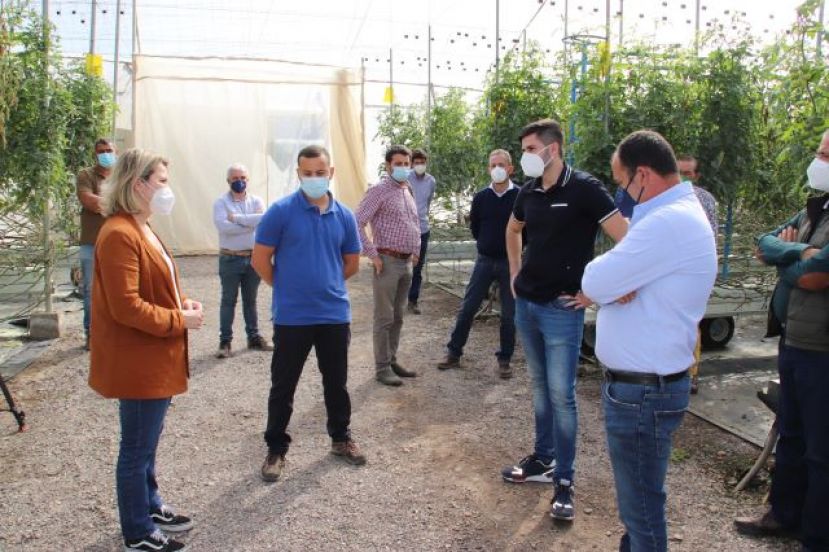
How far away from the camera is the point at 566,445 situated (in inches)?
146

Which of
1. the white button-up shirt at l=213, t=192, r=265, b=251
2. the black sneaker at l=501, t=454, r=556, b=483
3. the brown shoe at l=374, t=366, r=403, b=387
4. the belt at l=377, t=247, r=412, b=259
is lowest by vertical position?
the black sneaker at l=501, t=454, r=556, b=483

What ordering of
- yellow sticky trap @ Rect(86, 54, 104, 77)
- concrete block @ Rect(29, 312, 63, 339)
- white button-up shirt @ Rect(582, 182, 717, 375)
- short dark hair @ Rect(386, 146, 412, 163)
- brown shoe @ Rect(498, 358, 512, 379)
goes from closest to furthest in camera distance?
white button-up shirt @ Rect(582, 182, 717, 375), short dark hair @ Rect(386, 146, 412, 163), brown shoe @ Rect(498, 358, 512, 379), concrete block @ Rect(29, 312, 63, 339), yellow sticky trap @ Rect(86, 54, 104, 77)

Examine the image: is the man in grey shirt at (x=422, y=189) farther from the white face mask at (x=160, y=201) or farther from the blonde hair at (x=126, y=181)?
the blonde hair at (x=126, y=181)

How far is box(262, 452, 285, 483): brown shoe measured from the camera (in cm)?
408

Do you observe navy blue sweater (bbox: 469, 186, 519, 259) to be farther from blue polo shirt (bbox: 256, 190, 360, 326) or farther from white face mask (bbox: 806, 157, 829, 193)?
white face mask (bbox: 806, 157, 829, 193)

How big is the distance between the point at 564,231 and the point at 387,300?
2.51m

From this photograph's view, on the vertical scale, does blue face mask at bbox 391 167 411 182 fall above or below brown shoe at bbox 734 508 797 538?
above

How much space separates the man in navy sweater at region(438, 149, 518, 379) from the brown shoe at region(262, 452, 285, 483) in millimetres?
2507

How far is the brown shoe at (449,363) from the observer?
21.2 ft

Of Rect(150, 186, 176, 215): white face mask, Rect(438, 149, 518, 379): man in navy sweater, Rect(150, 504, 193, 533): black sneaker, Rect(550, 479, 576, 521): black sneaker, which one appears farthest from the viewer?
Rect(438, 149, 518, 379): man in navy sweater

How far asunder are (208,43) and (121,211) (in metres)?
15.0

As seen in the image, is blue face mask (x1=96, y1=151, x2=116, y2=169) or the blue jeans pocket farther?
blue face mask (x1=96, y1=151, x2=116, y2=169)

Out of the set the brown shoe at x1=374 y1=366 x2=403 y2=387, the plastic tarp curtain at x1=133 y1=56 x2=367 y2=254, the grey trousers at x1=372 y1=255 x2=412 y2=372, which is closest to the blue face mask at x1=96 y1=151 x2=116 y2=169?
the grey trousers at x1=372 y1=255 x2=412 y2=372

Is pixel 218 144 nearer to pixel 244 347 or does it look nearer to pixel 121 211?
pixel 244 347
